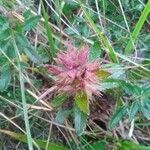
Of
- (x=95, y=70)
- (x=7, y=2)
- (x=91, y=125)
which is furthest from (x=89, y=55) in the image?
(x=7, y=2)

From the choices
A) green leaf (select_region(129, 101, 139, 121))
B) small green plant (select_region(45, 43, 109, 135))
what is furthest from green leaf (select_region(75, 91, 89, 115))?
green leaf (select_region(129, 101, 139, 121))

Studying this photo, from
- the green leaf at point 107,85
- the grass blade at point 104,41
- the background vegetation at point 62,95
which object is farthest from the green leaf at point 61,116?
the grass blade at point 104,41

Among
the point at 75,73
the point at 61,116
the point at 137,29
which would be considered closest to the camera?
the point at 75,73

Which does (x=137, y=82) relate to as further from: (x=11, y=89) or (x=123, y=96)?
(x=11, y=89)

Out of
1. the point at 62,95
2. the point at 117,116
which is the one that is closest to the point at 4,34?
the point at 62,95

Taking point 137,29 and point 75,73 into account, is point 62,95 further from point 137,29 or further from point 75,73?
point 137,29
